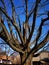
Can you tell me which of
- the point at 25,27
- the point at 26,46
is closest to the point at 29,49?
the point at 26,46

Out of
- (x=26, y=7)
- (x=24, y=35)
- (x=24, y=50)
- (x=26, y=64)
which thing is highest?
(x=26, y=7)

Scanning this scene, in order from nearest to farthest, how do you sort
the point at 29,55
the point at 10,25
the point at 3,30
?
the point at 3,30 → the point at 29,55 → the point at 10,25

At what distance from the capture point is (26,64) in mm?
9531

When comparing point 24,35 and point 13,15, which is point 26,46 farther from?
point 13,15

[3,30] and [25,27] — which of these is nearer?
[3,30]

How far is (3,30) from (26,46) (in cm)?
151

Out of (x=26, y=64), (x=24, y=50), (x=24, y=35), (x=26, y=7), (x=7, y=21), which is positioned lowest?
(x=26, y=64)

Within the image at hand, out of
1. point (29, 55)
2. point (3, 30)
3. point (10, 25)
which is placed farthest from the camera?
point (10, 25)

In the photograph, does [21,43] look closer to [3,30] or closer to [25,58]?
[25,58]

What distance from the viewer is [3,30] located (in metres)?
8.38

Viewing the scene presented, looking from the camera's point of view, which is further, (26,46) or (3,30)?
(26,46)

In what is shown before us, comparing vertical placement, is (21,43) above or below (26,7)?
below

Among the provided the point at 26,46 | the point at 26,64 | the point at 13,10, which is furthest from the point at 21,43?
the point at 13,10

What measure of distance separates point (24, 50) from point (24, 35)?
2.43 ft
